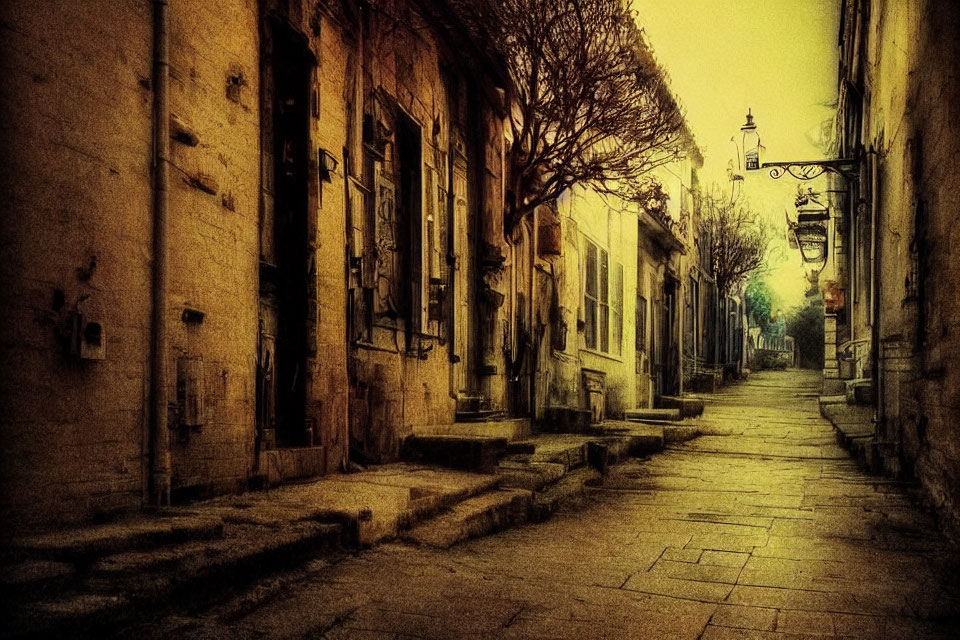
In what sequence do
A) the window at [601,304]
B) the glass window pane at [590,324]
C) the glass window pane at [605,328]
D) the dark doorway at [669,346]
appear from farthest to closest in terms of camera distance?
the dark doorway at [669,346] → the glass window pane at [605,328] → the window at [601,304] → the glass window pane at [590,324]

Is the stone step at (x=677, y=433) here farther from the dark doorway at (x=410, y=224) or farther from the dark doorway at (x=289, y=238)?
the dark doorway at (x=289, y=238)

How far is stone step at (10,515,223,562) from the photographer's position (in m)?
2.87

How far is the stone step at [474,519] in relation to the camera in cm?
466

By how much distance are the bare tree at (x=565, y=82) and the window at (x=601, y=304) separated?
11.2 feet

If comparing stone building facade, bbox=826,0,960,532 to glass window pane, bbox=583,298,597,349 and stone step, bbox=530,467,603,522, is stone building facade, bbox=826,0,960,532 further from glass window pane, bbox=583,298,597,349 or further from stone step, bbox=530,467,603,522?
glass window pane, bbox=583,298,597,349

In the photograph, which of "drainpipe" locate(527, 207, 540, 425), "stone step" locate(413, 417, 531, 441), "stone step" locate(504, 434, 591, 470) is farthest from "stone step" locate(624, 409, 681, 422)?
"stone step" locate(504, 434, 591, 470)

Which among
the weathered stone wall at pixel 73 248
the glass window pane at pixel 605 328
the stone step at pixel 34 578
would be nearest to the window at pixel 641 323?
the glass window pane at pixel 605 328

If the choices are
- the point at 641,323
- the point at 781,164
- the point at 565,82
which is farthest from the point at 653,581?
the point at 641,323

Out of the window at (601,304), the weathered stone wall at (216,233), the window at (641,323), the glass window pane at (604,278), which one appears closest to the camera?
the weathered stone wall at (216,233)

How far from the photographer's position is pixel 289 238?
5703 millimetres

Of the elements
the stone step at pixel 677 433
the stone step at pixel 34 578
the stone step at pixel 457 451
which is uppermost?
the stone step at pixel 34 578

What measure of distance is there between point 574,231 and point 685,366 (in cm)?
1264

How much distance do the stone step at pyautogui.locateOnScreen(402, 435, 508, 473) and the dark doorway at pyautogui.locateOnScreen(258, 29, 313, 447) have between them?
155 centimetres

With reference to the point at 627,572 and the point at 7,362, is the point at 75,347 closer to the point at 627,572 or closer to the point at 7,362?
the point at 7,362
